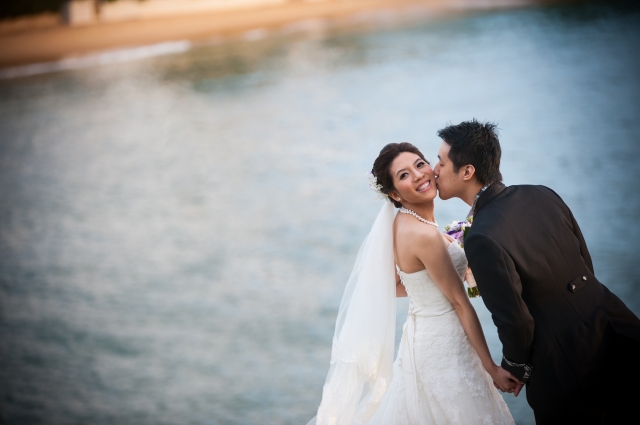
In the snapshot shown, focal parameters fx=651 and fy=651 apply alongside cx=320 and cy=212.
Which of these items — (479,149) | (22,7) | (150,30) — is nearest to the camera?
(479,149)

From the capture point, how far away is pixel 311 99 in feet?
57.1

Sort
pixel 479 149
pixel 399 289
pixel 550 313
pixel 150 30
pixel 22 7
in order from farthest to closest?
pixel 150 30 → pixel 22 7 → pixel 399 289 → pixel 479 149 → pixel 550 313

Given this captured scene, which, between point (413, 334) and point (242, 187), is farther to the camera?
point (242, 187)

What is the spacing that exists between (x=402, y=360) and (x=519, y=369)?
524 mm

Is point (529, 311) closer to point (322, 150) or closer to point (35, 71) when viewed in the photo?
point (322, 150)

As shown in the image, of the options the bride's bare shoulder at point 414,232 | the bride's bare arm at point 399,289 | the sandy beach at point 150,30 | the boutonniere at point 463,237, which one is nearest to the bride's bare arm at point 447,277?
the bride's bare shoulder at point 414,232

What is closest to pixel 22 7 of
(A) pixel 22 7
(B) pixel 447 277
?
(A) pixel 22 7

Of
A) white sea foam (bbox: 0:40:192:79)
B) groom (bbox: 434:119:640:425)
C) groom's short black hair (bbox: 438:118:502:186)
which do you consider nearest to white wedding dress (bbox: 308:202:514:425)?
groom (bbox: 434:119:640:425)

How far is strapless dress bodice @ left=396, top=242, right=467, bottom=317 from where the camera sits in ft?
8.00

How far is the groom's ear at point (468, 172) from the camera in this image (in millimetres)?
2230

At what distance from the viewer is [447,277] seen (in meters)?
2.36

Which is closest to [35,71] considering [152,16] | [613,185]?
[152,16]

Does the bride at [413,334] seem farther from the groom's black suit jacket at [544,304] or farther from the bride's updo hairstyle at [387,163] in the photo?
the groom's black suit jacket at [544,304]

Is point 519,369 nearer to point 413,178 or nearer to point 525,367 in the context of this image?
point 525,367
